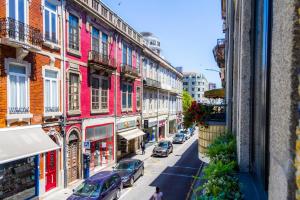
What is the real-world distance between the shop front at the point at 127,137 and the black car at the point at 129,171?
5.88m

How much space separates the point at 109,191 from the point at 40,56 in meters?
8.75

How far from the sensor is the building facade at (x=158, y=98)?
1388 inches

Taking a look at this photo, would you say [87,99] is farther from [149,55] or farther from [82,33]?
[149,55]

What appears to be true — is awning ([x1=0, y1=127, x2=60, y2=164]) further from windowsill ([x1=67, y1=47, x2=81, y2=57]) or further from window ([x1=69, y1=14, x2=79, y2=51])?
window ([x1=69, y1=14, x2=79, y2=51])

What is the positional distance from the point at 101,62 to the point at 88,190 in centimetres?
1149

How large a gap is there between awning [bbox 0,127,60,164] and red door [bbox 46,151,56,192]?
163 centimetres

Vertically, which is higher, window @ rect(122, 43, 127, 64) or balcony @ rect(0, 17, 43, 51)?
window @ rect(122, 43, 127, 64)

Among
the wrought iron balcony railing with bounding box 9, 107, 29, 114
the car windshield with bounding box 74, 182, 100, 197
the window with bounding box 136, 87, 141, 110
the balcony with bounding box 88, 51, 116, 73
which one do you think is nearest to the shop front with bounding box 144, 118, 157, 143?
the window with bounding box 136, 87, 141, 110

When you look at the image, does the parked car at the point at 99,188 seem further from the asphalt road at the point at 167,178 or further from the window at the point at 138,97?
the window at the point at 138,97

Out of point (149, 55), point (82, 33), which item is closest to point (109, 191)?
point (82, 33)

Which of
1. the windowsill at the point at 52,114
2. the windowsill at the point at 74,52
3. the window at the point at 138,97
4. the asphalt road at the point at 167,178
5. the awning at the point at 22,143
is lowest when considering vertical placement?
the asphalt road at the point at 167,178

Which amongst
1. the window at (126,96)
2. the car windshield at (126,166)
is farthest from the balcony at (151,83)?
the car windshield at (126,166)

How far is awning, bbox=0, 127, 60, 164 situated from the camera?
473 inches

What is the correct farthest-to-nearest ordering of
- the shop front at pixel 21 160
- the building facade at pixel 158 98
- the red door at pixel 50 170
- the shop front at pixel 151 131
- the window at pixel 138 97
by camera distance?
the shop front at pixel 151 131
the building facade at pixel 158 98
the window at pixel 138 97
the red door at pixel 50 170
the shop front at pixel 21 160
